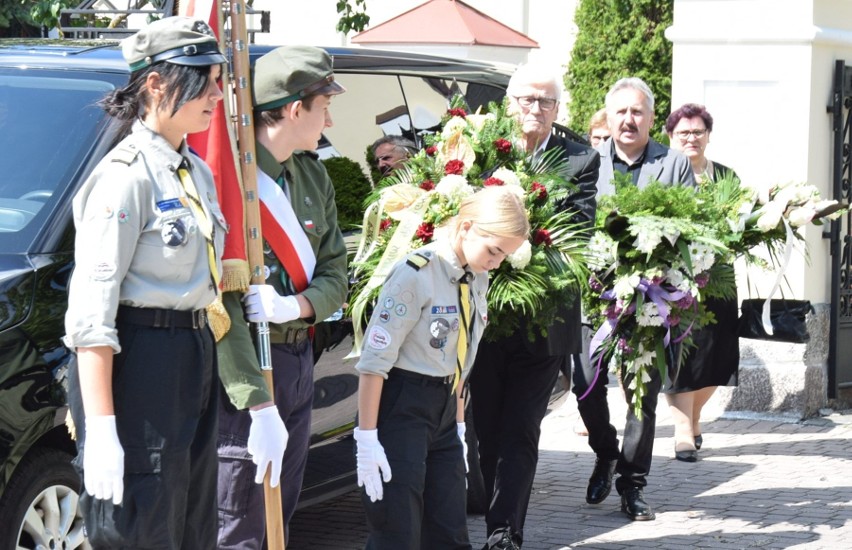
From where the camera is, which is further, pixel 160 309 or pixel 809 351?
pixel 809 351

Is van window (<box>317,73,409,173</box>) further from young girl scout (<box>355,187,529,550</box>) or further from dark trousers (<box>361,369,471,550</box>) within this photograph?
dark trousers (<box>361,369,471,550</box>)

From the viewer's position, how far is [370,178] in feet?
19.2

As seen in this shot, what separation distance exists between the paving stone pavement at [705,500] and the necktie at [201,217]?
2746mm

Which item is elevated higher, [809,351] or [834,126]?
[834,126]

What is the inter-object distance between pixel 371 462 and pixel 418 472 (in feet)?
0.59

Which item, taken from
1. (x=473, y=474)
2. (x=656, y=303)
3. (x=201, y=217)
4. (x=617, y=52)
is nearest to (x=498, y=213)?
(x=201, y=217)

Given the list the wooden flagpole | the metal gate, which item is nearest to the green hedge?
the wooden flagpole

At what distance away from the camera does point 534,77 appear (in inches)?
226

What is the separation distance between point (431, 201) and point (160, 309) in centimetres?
188

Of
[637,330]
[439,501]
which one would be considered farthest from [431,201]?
[637,330]

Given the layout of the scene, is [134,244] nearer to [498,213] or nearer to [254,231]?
[254,231]

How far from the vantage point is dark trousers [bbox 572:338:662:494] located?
6547 millimetres

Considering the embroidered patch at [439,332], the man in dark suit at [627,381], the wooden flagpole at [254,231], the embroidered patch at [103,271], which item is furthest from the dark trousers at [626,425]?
the embroidered patch at [103,271]

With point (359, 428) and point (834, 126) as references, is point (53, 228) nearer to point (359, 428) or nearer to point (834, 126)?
point (359, 428)
